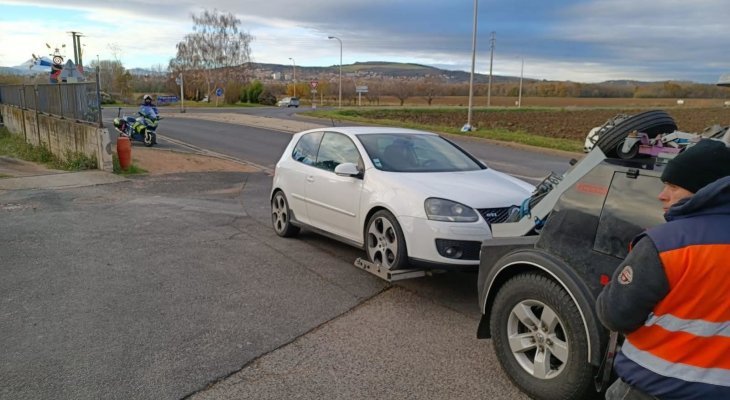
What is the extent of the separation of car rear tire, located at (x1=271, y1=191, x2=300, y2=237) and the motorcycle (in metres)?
13.8

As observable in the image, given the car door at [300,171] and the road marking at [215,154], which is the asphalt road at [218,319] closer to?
the car door at [300,171]

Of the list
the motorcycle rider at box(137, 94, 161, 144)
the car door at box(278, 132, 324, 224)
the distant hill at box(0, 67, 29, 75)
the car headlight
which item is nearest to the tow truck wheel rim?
the car headlight

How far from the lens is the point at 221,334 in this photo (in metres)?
4.36

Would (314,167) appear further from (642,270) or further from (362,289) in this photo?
(642,270)

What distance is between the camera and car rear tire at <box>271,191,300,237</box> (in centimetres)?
729

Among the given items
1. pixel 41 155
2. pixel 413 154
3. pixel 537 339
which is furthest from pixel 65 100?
pixel 537 339

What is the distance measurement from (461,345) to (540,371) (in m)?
0.91

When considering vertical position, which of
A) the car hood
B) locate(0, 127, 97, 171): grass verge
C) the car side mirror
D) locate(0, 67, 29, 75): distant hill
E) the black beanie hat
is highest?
locate(0, 67, 29, 75): distant hill

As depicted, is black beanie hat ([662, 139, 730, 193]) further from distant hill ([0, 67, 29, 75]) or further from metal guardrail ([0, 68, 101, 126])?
distant hill ([0, 67, 29, 75])

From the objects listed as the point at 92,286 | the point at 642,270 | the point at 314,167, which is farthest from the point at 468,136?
the point at 642,270

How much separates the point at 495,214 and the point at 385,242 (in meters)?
1.10

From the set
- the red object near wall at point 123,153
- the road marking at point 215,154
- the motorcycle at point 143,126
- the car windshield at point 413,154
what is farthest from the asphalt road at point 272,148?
the car windshield at point 413,154

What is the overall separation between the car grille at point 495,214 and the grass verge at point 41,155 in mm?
11486

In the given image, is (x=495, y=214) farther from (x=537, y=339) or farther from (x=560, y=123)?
(x=560, y=123)
